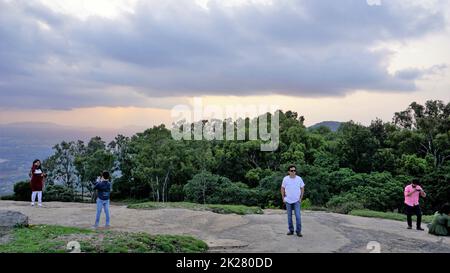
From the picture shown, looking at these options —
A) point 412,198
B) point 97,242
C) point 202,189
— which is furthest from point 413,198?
point 202,189

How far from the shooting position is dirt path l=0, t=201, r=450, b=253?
9.40 metres

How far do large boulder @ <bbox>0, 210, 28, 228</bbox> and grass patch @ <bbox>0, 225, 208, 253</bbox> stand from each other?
548 mm

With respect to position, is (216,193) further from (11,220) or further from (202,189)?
(11,220)

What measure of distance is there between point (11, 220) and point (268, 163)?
89.9 ft

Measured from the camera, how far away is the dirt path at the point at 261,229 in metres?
9.40

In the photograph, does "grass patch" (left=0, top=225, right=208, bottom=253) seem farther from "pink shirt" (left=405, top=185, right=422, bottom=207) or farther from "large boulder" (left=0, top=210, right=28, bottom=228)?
"pink shirt" (left=405, top=185, right=422, bottom=207)

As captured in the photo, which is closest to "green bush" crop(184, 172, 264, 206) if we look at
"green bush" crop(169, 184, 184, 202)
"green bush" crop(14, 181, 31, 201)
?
"green bush" crop(169, 184, 184, 202)

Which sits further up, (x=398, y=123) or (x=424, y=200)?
(x=398, y=123)

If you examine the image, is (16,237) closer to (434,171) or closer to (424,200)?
(424,200)

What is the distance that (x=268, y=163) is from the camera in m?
36.4

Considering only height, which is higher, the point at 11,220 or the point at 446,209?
the point at 446,209

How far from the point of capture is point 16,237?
363 inches
